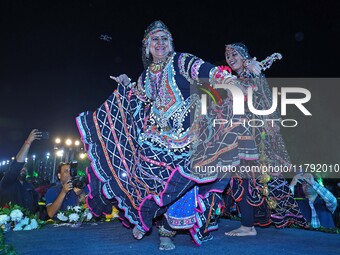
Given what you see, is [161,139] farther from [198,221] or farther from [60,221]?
[60,221]

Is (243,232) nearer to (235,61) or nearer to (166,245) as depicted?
(166,245)

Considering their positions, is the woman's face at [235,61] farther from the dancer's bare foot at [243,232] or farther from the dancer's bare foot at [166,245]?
the dancer's bare foot at [166,245]

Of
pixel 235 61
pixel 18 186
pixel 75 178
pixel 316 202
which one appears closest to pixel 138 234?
pixel 75 178

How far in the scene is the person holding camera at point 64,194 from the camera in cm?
424

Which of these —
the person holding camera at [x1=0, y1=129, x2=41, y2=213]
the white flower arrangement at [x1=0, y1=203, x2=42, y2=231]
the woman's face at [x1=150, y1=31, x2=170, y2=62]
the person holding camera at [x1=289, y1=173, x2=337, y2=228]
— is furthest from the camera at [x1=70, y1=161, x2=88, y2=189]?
the person holding camera at [x1=289, y1=173, x2=337, y2=228]

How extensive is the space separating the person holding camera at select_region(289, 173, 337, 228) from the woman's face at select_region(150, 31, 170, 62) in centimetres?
318

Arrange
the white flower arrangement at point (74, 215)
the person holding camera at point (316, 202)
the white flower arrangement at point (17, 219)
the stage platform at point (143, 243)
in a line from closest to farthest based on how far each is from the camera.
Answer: the stage platform at point (143, 243) < the white flower arrangement at point (17, 219) < the white flower arrangement at point (74, 215) < the person holding camera at point (316, 202)

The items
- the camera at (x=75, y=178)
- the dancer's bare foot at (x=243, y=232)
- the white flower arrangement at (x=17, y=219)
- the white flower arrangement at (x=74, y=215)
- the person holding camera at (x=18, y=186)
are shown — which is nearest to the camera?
the dancer's bare foot at (x=243, y=232)

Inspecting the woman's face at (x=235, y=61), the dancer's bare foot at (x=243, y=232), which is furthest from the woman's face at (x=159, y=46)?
the dancer's bare foot at (x=243, y=232)

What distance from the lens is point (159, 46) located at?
3.28m

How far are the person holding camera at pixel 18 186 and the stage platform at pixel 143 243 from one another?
67 cm

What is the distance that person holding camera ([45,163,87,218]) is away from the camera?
424 cm

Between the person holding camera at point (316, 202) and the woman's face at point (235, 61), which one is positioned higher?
the woman's face at point (235, 61)

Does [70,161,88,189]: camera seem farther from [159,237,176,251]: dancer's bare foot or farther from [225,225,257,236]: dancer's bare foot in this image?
[225,225,257,236]: dancer's bare foot
